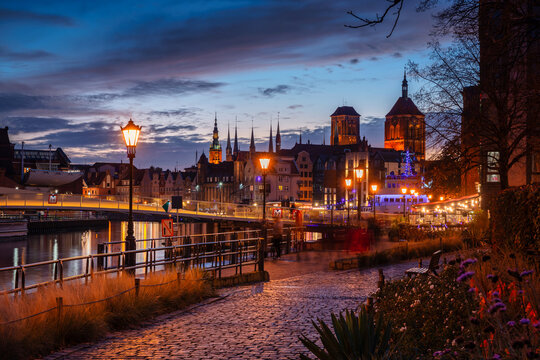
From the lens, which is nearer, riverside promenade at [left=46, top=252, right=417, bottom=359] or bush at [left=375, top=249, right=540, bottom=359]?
bush at [left=375, top=249, right=540, bottom=359]

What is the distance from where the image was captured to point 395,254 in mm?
24781

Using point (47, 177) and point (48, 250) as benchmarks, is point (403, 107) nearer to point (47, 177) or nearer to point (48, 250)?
point (47, 177)

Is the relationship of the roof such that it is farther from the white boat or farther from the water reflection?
the water reflection

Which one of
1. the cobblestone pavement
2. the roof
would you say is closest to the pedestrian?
the cobblestone pavement

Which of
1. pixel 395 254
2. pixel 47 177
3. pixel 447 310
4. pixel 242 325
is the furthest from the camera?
pixel 47 177

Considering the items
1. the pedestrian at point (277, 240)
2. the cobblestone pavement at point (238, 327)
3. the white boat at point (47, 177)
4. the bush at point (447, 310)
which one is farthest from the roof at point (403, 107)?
the bush at point (447, 310)

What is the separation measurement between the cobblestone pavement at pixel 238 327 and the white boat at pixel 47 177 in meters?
99.9

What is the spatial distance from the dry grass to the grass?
9.20 metres

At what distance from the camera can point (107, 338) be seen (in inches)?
418

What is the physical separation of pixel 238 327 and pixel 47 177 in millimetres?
107007

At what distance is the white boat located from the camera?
4276 inches

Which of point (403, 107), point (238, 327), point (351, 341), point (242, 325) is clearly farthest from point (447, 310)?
point (403, 107)

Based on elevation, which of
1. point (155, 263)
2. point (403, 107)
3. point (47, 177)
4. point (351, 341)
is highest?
point (403, 107)

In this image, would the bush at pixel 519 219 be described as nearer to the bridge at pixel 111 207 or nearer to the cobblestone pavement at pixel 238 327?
the cobblestone pavement at pixel 238 327
